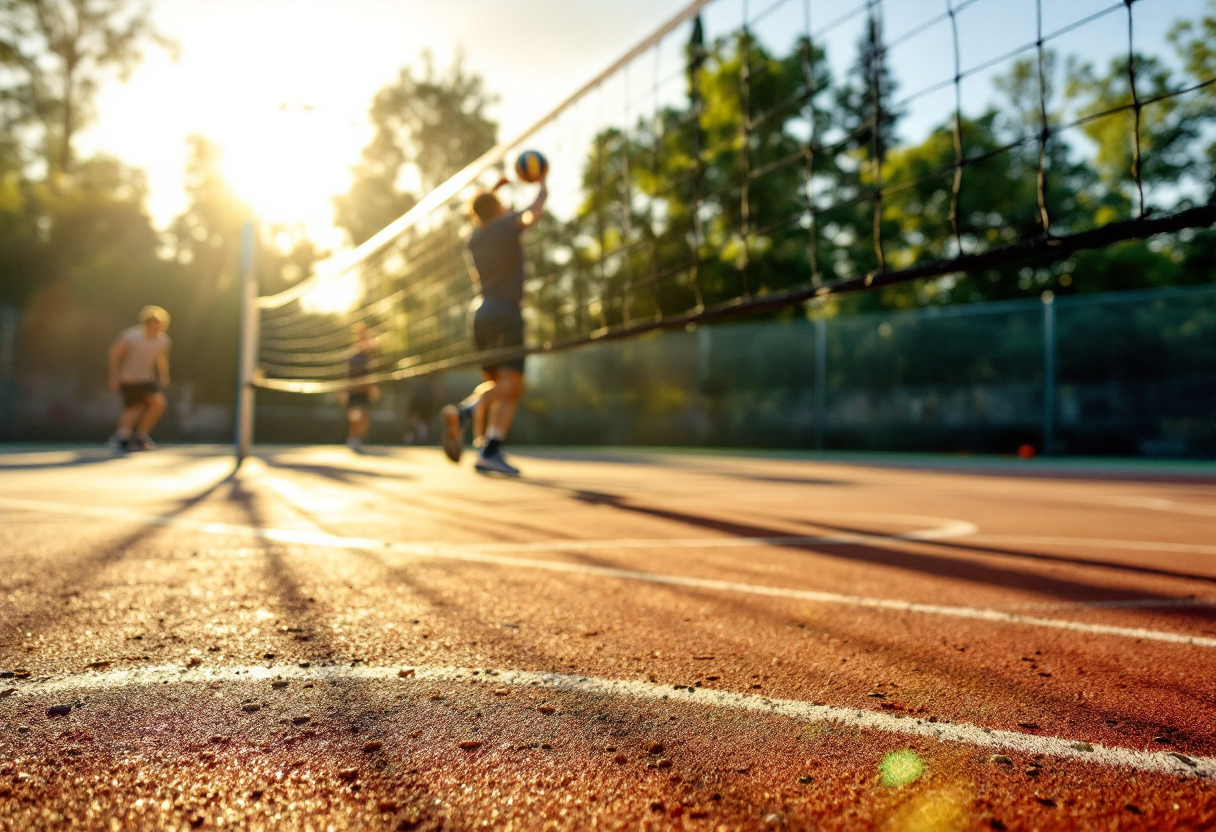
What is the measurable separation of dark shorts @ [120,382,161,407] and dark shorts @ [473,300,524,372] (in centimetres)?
671

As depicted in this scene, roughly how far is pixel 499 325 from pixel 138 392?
703cm

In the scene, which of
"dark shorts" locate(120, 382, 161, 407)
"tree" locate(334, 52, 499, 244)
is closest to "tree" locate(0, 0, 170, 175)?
"tree" locate(334, 52, 499, 244)

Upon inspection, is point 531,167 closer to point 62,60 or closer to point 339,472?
point 339,472

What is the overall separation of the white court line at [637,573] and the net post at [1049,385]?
14.0m

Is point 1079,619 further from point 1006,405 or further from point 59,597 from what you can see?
point 1006,405

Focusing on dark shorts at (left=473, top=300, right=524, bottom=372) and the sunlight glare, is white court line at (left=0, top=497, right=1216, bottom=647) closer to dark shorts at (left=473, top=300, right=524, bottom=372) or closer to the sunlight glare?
dark shorts at (left=473, top=300, right=524, bottom=372)

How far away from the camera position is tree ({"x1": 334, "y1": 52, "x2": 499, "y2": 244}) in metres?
34.8

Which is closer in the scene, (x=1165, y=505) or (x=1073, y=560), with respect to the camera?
(x=1073, y=560)

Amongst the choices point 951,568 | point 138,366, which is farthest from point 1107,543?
point 138,366

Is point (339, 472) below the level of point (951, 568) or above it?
above

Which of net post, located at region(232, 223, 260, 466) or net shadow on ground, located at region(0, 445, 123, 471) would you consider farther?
net post, located at region(232, 223, 260, 466)

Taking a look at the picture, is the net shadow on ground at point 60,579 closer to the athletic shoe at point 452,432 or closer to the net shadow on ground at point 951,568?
the net shadow on ground at point 951,568

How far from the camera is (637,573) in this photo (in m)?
2.91

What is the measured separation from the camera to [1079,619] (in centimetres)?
234
